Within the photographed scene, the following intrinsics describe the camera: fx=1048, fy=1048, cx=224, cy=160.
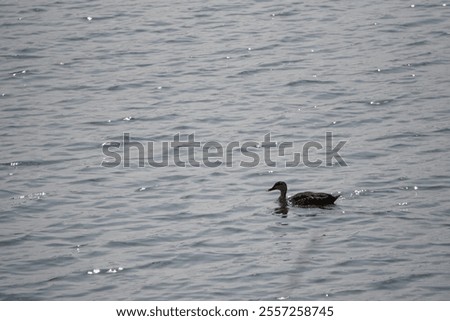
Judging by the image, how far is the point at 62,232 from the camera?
19281 mm

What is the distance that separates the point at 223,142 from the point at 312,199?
490cm

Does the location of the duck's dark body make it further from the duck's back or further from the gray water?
the gray water

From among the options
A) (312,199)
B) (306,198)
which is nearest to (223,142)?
A: (306,198)

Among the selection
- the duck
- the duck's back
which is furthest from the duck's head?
the duck's back

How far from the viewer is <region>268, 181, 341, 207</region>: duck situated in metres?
19.5

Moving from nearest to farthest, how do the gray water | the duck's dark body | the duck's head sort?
1. the gray water
2. the duck's dark body
3. the duck's head

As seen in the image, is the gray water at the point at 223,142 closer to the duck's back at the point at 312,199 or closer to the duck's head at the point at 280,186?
the duck's back at the point at 312,199

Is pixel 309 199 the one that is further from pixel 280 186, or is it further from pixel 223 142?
pixel 223 142

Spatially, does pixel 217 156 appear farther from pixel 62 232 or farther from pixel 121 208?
pixel 62 232

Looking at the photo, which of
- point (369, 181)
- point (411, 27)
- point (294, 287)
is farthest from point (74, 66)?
point (294, 287)

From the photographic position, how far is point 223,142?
78.9ft

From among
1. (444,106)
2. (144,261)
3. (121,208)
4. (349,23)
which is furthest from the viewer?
(349,23)

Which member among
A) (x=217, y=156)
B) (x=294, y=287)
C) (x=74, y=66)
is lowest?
(x=294, y=287)

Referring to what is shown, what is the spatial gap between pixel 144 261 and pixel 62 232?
222 cm
